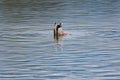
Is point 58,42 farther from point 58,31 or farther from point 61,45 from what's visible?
point 58,31

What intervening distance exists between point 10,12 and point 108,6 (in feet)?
25.7

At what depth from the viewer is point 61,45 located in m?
25.6

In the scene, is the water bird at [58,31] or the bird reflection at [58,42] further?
the water bird at [58,31]

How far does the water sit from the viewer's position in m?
19.5

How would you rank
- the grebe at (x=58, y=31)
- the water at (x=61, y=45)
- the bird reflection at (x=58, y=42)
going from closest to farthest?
1. the water at (x=61, y=45)
2. the bird reflection at (x=58, y=42)
3. the grebe at (x=58, y=31)

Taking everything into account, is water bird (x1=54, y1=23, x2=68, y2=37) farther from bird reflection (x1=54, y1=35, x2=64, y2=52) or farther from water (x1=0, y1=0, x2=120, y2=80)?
water (x1=0, y1=0, x2=120, y2=80)

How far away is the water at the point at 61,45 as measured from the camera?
19.5 meters

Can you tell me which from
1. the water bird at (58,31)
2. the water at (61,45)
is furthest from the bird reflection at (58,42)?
the water bird at (58,31)

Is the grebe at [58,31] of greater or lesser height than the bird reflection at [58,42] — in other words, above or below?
above

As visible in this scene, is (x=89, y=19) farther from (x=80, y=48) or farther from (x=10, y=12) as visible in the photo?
(x=80, y=48)

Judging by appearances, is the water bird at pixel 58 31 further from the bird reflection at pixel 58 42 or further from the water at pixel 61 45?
the water at pixel 61 45

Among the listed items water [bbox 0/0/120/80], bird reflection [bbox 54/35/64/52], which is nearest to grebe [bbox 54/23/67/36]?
bird reflection [bbox 54/35/64/52]

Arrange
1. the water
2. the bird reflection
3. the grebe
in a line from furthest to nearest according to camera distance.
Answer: the grebe
the bird reflection
the water

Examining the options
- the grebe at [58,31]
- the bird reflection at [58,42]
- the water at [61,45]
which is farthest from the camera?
the grebe at [58,31]
